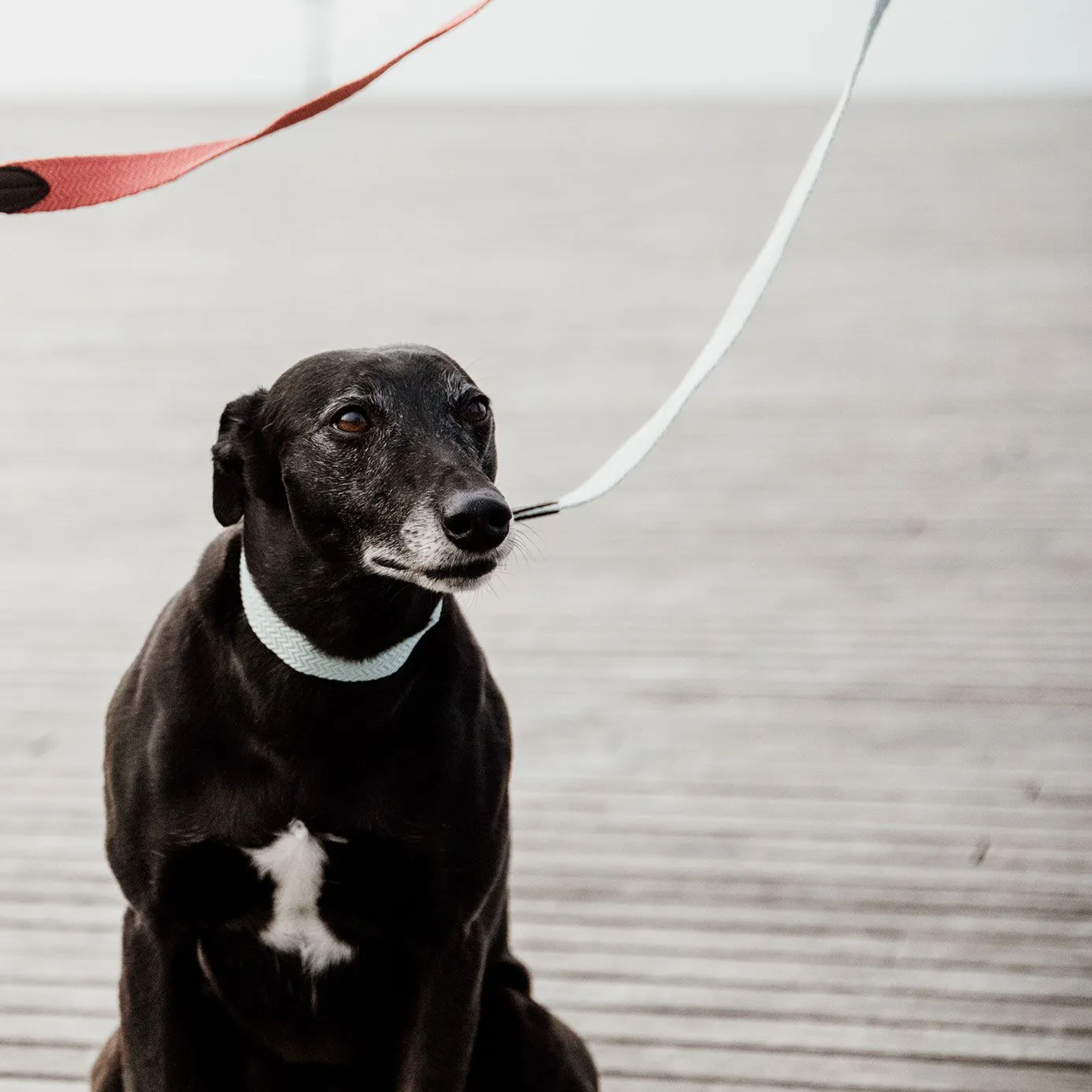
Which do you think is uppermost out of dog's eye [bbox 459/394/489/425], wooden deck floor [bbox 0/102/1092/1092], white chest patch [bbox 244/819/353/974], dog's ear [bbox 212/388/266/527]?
dog's eye [bbox 459/394/489/425]

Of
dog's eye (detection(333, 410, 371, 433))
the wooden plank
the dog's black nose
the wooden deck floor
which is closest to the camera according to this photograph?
the dog's black nose

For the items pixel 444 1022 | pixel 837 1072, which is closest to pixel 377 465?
pixel 444 1022

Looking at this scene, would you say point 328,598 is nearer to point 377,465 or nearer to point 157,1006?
point 377,465

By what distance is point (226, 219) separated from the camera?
10219 mm

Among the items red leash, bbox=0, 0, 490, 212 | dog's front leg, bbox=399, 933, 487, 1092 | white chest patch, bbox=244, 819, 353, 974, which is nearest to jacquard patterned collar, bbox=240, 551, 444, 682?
white chest patch, bbox=244, 819, 353, 974

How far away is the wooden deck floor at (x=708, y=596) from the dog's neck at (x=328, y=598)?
896 mm

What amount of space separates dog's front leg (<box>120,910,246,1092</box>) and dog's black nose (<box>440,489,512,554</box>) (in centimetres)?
53

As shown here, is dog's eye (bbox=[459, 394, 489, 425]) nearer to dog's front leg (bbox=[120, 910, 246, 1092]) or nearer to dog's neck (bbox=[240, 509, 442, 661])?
dog's neck (bbox=[240, 509, 442, 661])

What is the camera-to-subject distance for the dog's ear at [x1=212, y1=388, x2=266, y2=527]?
1688 mm

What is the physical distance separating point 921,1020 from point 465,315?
18.3 ft

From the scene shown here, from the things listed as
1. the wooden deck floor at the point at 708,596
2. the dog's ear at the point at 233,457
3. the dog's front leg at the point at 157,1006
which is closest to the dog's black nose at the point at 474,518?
the dog's ear at the point at 233,457

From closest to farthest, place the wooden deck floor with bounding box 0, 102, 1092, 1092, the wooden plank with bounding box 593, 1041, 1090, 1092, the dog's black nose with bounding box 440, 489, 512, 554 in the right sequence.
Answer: the dog's black nose with bounding box 440, 489, 512, 554
the wooden plank with bounding box 593, 1041, 1090, 1092
the wooden deck floor with bounding box 0, 102, 1092, 1092

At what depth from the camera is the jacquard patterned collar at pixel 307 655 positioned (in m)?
1.64

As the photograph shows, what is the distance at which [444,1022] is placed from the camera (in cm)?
166
